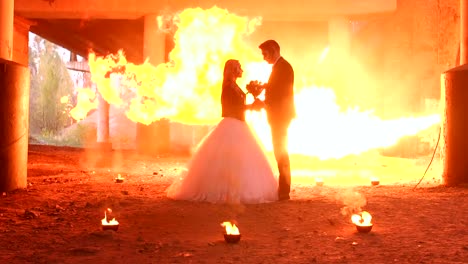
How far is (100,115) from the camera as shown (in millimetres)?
30781

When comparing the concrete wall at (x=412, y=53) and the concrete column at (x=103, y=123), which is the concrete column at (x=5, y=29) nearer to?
the concrete wall at (x=412, y=53)

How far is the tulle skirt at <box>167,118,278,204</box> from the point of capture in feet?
26.6

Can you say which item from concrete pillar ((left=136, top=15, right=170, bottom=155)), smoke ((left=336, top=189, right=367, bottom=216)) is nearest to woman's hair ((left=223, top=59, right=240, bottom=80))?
smoke ((left=336, top=189, right=367, bottom=216))

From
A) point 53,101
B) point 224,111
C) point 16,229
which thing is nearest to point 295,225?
point 224,111

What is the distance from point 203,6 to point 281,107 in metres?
10.9

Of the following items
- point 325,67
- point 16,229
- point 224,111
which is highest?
point 325,67

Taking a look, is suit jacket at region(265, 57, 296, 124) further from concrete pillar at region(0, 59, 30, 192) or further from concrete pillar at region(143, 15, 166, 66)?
concrete pillar at region(143, 15, 166, 66)

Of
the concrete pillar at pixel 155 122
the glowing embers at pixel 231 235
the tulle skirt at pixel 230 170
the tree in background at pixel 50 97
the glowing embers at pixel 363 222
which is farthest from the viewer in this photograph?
the tree in background at pixel 50 97

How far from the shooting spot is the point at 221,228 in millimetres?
6504

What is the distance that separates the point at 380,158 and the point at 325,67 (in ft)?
11.9

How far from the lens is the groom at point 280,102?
812cm

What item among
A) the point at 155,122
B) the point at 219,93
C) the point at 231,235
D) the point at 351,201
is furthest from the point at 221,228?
the point at 155,122

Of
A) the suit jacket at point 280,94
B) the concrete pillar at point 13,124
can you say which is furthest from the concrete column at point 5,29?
the suit jacket at point 280,94

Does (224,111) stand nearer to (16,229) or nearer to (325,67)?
(16,229)
